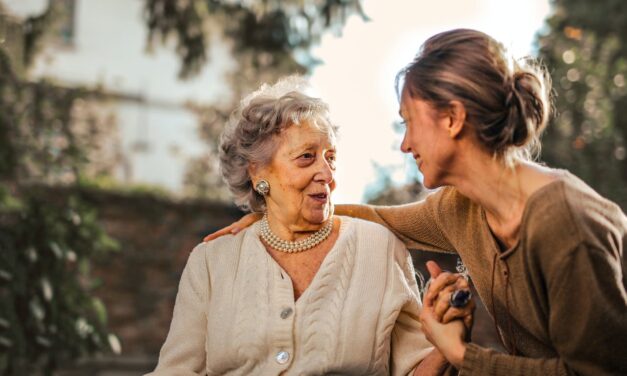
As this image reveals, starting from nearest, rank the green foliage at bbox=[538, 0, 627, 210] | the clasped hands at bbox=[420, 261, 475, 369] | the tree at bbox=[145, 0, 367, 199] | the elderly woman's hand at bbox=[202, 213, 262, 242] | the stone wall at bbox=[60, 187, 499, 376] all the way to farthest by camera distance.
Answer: the clasped hands at bbox=[420, 261, 475, 369], the elderly woman's hand at bbox=[202, 213, 262, 242], the green foliage at bbox=[538, 0, 627, 210], the tree at bbox=[145, 0, 367, 199], the stone wall at bbox=[60, 187, 499, 376]

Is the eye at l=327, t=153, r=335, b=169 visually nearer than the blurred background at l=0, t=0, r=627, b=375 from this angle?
Yes

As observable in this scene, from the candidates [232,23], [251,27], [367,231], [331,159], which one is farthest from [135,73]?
[367,231]

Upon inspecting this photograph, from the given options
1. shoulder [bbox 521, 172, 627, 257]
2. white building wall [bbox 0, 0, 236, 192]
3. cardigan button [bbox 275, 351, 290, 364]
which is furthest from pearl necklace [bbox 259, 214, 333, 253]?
white building wall [bbox 0, 0, 236, 192]

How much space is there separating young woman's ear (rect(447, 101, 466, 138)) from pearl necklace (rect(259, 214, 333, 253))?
75 centimetres

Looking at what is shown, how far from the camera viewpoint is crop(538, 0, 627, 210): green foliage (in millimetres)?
6543

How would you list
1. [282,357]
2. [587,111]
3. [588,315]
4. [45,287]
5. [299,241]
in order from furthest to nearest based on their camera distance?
[587,111] < [45,287] < [299,241] < [282,357] < [588,315]

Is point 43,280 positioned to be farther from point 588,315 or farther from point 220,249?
point 588,315

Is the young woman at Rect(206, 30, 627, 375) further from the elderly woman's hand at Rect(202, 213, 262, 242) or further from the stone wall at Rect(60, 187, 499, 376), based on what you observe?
the stone wall at Rect(60, 187, 499, 376)

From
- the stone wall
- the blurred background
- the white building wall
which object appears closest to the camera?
the blurred background

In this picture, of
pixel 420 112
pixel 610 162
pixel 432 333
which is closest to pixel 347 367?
pixel 432 333

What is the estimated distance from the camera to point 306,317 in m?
2.78

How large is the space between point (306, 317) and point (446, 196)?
1.93 feet

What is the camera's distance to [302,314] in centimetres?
278

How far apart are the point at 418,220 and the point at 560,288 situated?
2.51 ft
